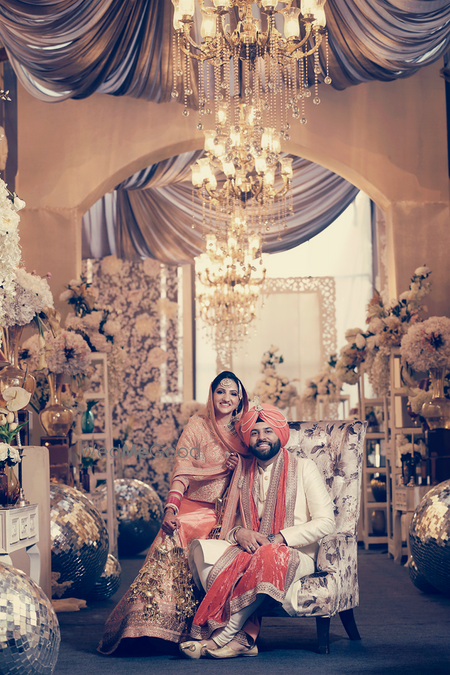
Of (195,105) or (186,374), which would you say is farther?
(186,374)

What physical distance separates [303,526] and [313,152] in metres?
4.38

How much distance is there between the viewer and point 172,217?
9.50 m

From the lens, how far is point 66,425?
5586 millimetres

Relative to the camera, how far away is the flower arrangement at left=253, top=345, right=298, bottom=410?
966cm

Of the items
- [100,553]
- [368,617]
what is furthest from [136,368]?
[368,617]

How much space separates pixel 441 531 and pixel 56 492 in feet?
7.40

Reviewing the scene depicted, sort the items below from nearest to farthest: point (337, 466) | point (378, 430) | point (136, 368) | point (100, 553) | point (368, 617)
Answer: point (337, 466) < point (368, 617) < point (100, 553) < point (378, 430) < point (136, 368)

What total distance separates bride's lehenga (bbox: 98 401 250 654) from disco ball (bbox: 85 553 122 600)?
1324 millimetres

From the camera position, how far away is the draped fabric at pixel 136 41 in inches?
187

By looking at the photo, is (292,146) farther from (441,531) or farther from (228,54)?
(441,531)

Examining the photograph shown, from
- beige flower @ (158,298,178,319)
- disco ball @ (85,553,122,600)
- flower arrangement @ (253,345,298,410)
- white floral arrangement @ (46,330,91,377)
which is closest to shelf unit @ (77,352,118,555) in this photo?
white floral arrangement @ (46,330,91,377)

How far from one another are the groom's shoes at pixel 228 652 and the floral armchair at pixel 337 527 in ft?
0.57

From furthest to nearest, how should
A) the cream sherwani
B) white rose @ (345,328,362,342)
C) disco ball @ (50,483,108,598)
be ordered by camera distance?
1. white rose @ (345,328,362,342)
2. disco ball @ (50,483,108,598)
3. the cream sherwani

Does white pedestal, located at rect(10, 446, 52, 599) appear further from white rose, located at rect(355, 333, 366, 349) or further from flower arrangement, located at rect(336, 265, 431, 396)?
white rose, located at rect(355, 333, 366, 349)
